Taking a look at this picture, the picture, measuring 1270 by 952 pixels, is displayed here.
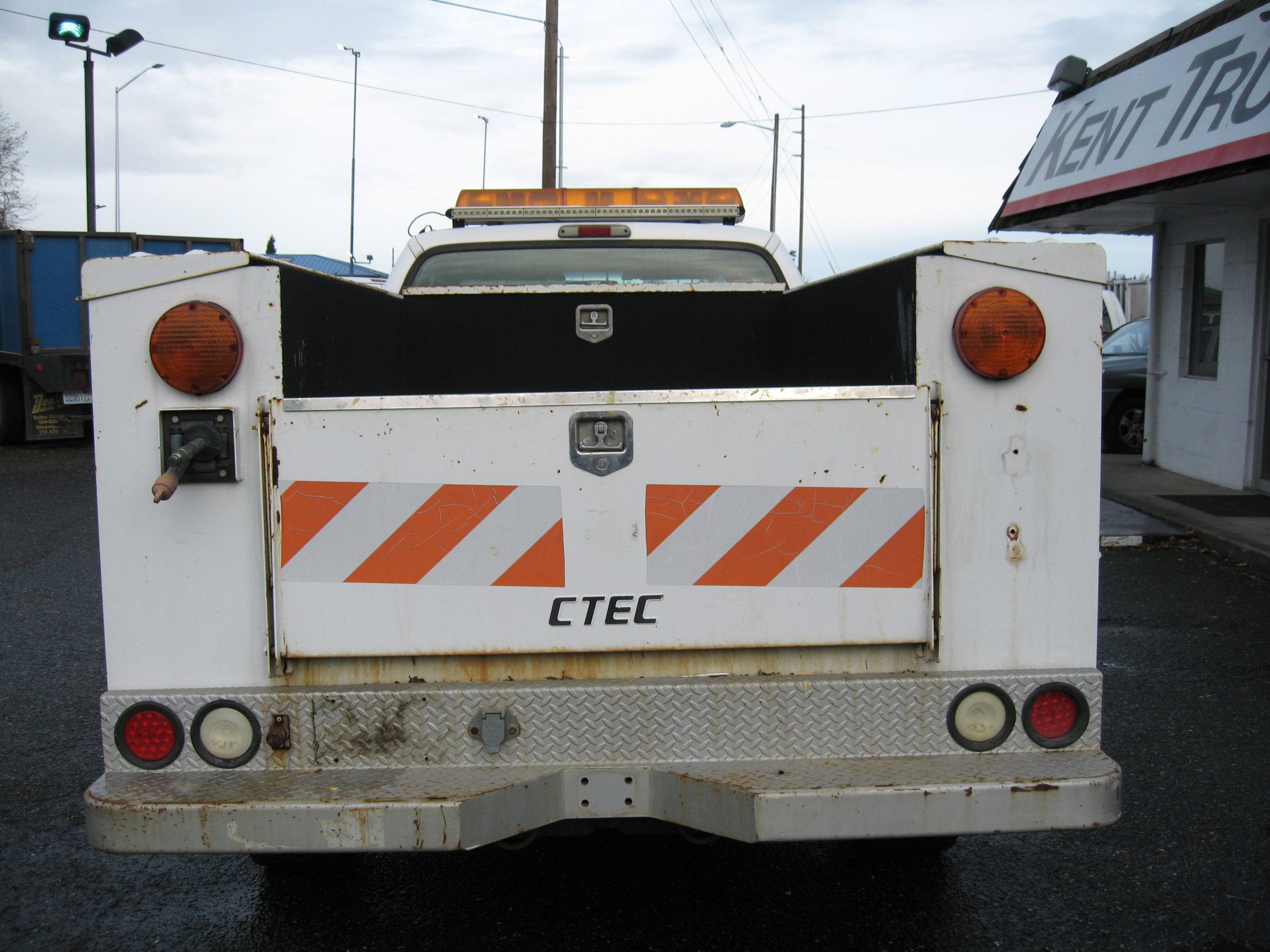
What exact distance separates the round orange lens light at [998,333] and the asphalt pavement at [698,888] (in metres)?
1.55

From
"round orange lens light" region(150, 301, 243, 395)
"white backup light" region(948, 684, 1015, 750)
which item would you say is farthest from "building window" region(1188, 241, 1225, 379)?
"round orange lens light" region(150, 301, 243, 395)

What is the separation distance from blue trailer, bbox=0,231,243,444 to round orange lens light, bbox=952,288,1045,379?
13478 mm

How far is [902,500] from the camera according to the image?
2424 millimetres

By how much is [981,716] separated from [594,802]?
2.93ft

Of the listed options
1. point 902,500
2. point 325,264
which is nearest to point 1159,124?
point 902,500

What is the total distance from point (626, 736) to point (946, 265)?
4.20 ft

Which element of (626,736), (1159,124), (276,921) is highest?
(1159,124)

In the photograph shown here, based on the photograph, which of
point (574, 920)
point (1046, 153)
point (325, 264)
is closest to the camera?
point (574, 920)

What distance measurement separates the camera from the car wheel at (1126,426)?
1323 cm

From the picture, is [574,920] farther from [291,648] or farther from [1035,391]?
A: [1035,391]

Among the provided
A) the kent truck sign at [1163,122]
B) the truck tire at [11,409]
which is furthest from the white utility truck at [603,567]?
the truck tire at [11,409]

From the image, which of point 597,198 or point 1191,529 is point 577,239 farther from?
point 1191,529

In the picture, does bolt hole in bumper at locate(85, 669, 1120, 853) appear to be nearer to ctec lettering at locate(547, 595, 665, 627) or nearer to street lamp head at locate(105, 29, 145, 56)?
ctec lettering at locate(547, 595, 665, 627)

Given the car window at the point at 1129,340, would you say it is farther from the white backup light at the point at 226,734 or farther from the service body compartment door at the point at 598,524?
the white backup light at the point at 226,734
